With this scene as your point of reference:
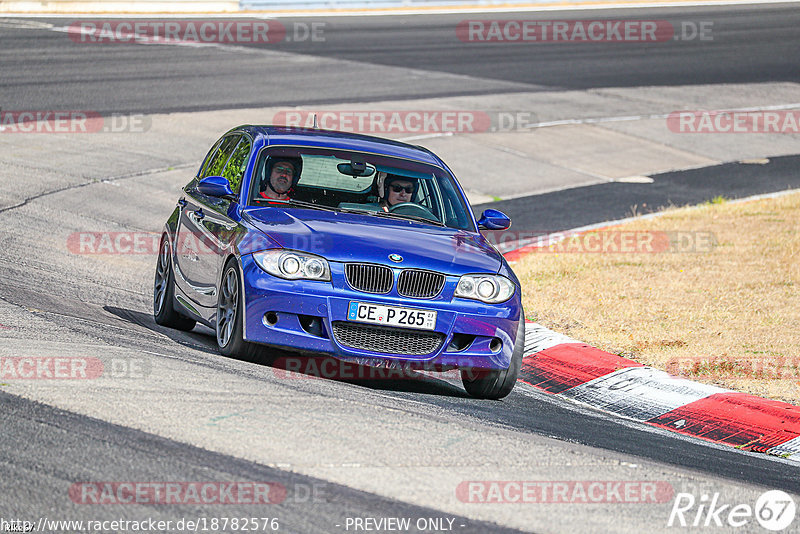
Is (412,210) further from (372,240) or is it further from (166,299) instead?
(166,299)

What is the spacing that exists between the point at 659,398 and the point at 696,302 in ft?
10.0

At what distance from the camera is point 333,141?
9.15 metres

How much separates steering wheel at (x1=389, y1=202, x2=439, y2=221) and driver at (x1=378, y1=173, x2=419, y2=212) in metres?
0.06

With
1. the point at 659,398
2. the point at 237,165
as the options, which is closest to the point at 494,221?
the point at 659,398

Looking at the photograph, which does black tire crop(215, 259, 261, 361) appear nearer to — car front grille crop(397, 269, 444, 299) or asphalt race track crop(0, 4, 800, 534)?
asphalt race track crop(0, 4, 800, 534)

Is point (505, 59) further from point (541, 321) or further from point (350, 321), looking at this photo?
point (350, 321)

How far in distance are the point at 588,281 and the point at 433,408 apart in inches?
223

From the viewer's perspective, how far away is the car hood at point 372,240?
24.9 feet

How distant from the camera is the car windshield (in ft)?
28.6

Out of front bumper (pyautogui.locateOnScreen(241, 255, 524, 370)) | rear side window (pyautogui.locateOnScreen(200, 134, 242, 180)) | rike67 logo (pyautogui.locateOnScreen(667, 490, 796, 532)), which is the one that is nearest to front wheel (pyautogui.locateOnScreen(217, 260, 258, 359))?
front bumper (pyautogui.locateOnScreen(241, 255, 524, 370))

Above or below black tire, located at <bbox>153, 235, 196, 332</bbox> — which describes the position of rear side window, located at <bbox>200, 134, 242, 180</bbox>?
above

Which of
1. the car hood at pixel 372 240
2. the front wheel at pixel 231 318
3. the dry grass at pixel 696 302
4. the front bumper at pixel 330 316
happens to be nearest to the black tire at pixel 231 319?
the front wheel at pixel 231 318

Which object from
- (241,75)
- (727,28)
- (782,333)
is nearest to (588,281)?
(782,333)

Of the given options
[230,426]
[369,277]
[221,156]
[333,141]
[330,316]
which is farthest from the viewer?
[221,156]
